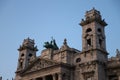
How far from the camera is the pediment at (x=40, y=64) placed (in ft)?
157

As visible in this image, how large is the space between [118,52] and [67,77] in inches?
371

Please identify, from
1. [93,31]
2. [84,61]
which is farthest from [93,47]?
[93,31]

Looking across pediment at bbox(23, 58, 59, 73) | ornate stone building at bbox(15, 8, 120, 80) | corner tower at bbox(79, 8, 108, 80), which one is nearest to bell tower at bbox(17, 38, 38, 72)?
pediment at bbox(23, 58, 59, 73)

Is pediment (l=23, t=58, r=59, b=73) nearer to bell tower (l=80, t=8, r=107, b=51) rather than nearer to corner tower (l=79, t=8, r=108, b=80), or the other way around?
corner tower (l=79, t=8, r=108, b=80)

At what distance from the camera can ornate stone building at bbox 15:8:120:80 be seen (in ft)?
143

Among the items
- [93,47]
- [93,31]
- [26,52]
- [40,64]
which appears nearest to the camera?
[93,47]

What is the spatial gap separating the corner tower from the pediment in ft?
17.9

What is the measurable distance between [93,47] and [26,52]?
752 inches

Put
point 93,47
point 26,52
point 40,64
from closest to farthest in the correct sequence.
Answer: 1. point 93,47
2. point 40,64
3. point 26,52

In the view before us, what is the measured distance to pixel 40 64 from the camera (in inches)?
1967

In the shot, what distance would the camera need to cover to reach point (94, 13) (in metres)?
46.9

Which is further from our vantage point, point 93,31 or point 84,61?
point 93,31

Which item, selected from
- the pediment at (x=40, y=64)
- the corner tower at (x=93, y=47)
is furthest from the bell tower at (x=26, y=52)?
the corner tower at (x=93, y=47)

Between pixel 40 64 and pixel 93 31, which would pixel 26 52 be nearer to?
pixel 40 64
